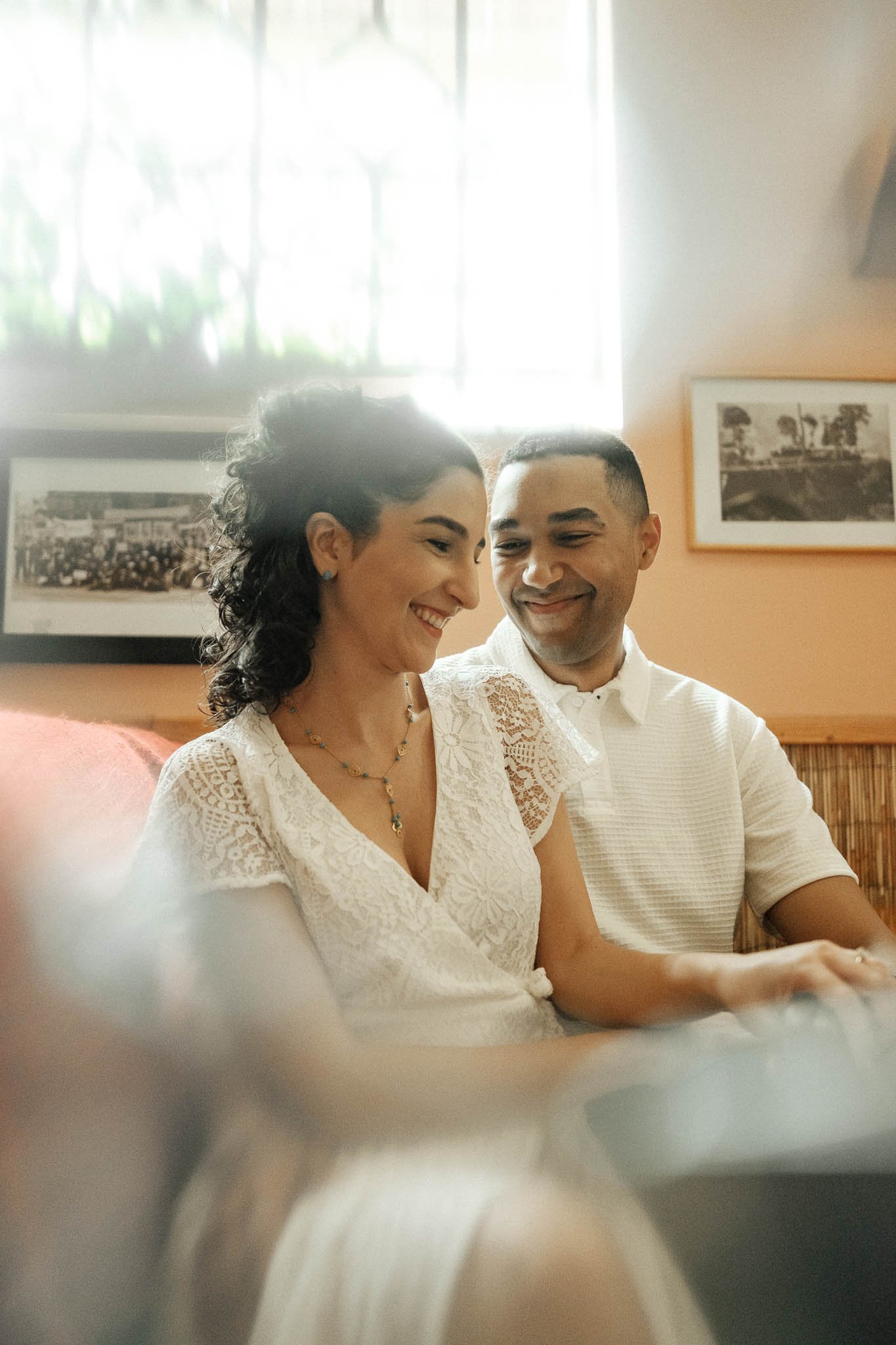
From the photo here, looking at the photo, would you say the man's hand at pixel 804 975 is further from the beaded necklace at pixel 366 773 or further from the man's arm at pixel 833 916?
the man's arm at pixel 833 916

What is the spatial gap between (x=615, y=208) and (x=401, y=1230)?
2187mm

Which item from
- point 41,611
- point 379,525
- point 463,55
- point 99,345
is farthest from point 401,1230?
point 463,55

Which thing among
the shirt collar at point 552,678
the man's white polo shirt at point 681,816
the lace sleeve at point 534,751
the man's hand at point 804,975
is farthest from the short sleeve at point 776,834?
the man's hand at point 804,975

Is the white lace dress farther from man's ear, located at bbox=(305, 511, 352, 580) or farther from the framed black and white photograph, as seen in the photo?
the framed black and white photograph

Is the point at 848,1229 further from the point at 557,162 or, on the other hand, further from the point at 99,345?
the point at 557,162

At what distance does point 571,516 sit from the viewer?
57.6 inches

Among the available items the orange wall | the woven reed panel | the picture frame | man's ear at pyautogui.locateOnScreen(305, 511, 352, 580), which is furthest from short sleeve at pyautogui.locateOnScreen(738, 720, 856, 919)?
the picture frame

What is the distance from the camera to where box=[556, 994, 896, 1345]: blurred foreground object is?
0.78 m

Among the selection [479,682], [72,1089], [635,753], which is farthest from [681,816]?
[72,1089]

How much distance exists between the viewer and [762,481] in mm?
2248

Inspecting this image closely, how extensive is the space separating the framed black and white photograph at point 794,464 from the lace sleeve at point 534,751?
1.11 meters

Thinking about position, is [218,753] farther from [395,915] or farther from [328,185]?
[328,185]

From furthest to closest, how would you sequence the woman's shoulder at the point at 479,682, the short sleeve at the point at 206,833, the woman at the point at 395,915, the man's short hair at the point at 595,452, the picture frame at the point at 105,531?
the picture frame at the point at 105,531, the man's short hair at the point at 595,452, the woman's shoulder at the point at 479,682, the short sleeve at the point at 206,833, the woman at the point at 395,915

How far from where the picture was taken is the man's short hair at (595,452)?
1.48m
